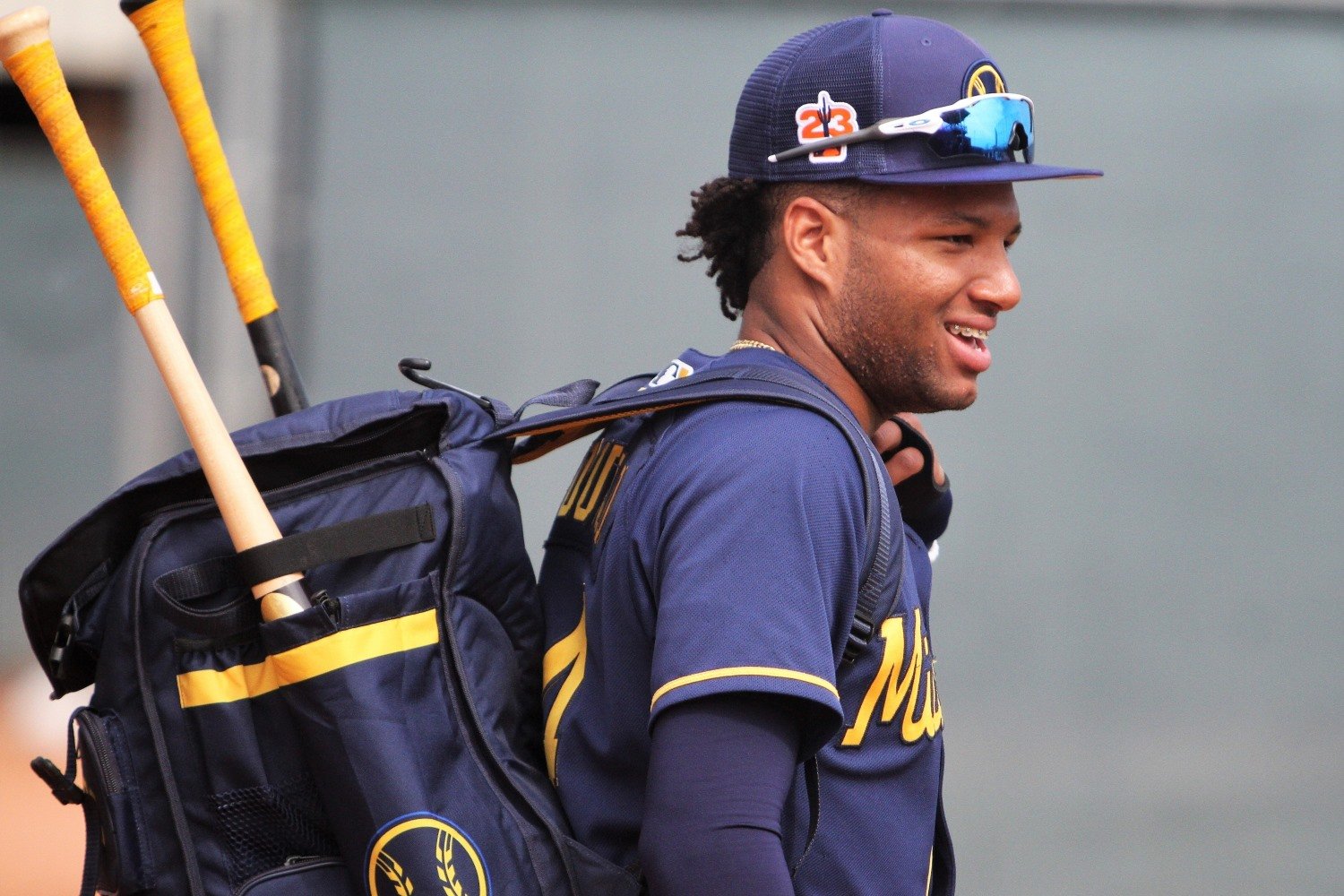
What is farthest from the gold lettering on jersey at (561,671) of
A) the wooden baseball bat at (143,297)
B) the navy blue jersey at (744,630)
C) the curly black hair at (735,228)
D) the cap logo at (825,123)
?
the cap logo at (825,123)

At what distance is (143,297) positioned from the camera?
6.10 ft

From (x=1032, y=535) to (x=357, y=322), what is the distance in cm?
231

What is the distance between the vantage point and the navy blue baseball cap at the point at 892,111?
181cm

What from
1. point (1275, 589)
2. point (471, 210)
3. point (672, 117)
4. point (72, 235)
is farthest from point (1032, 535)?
point (72, 235)

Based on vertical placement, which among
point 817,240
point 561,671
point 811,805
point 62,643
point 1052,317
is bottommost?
point 1052,317

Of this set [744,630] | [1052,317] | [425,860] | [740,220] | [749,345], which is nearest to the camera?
[744,630]

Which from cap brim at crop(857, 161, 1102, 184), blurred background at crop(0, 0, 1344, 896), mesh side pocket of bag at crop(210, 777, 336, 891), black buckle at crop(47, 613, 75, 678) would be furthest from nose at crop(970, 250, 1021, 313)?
blurred background at crop(0, 0, 1344, 896)

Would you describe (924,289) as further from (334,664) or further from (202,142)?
(202,142)

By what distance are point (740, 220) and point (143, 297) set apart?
2.67 feet

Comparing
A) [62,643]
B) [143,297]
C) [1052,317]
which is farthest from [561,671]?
[1052,317]

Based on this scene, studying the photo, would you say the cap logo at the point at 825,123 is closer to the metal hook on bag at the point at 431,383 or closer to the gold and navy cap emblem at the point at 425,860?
the metal hook on bag at the point at 431,383

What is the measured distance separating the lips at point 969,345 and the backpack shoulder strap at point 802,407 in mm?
250

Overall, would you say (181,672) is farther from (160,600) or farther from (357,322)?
(357,322)

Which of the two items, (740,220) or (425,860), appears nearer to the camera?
(425,860)
